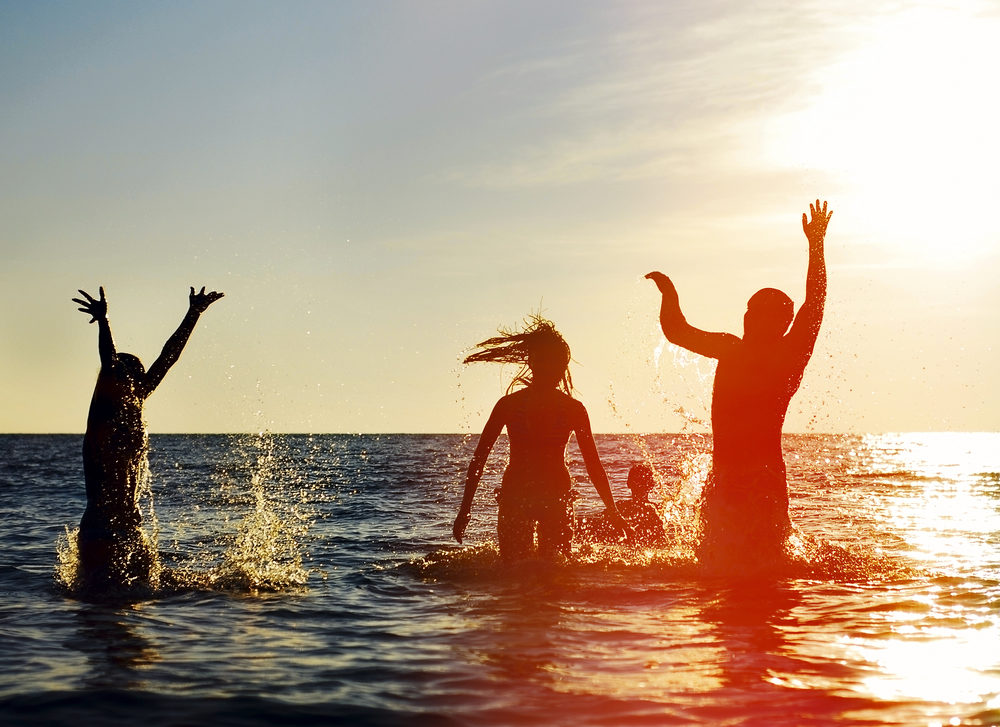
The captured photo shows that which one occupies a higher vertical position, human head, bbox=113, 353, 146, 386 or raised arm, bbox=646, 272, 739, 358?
raised arm, bbox=646, 272, 739, 358

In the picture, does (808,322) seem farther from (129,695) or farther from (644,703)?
(129,695)

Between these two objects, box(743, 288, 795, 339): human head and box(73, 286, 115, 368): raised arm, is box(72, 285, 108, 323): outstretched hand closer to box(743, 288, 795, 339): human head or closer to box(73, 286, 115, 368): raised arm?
box(73, 286, 115, 368): raised arm

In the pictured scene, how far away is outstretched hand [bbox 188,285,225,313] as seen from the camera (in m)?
8.63

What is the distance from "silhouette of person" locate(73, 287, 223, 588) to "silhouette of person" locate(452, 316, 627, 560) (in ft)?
9.04

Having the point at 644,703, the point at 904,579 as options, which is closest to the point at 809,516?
the point at 904,579

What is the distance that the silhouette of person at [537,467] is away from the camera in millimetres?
8734

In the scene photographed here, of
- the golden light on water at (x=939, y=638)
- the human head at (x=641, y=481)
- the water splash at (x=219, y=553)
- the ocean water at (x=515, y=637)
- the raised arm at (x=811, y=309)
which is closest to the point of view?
the ocean water at (x=515, y=637)

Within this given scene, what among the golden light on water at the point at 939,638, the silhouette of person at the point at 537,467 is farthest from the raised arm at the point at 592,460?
the golden light on water at the point at 939,638

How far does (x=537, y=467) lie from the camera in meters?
8.74

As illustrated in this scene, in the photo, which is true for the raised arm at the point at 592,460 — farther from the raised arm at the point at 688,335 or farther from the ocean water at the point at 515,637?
the raised arm at the point at 688,335

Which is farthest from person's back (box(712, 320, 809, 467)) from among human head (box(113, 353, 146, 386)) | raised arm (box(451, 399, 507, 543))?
human head (box(113, 353, 146, 386))

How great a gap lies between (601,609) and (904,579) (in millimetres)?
3203

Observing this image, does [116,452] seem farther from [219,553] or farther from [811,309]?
[811,309]

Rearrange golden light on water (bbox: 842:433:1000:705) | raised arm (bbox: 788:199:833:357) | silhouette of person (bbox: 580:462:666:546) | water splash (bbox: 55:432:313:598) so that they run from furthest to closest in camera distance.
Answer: silhouette of person (bbox: 580:462:666:546)
water splash (bbox: 55:432:313:598)
raised arm (bbox: 788:199:833:357)
golden light on water (bbox: 842:433:1000:705)
